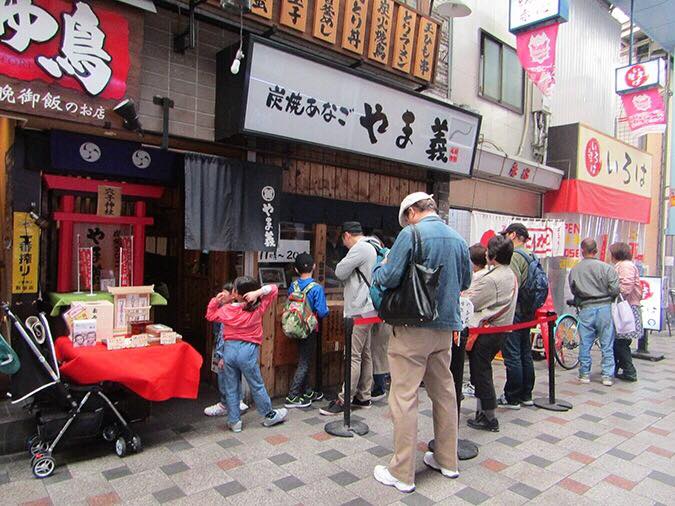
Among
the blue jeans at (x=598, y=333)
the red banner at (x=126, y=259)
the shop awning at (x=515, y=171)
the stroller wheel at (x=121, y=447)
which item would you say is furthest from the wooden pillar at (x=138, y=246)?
the blue jeans at (x=598, y=333)

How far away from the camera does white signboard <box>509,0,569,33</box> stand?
8.93m

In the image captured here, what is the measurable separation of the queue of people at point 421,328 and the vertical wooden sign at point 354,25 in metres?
2.72

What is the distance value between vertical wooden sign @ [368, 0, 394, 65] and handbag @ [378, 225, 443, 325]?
4.08m

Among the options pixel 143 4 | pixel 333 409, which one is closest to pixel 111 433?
pixel 333 409

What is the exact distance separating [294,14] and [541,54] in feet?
18.8

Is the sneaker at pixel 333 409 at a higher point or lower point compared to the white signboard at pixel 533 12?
lower

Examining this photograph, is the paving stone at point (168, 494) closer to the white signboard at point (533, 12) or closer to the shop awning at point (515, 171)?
the shop awning at point (515, 171)

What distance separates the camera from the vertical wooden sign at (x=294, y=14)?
604cm

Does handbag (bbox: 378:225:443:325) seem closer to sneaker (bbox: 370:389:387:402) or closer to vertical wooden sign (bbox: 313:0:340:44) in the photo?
sneaker (bbox: 370:389:387:402)

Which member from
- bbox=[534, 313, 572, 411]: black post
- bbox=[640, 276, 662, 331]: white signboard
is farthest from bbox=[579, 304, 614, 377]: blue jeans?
bbox=[640, 276, 662, 331]: white signboard

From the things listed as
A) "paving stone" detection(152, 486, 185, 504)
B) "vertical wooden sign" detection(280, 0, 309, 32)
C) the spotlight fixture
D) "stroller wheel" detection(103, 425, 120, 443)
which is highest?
"vertical wooden sign" detection(280, 0, 309, 32)

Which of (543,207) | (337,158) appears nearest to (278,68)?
(337,158)

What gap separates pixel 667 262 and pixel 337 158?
14543 mm

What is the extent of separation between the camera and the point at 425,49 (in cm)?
782
